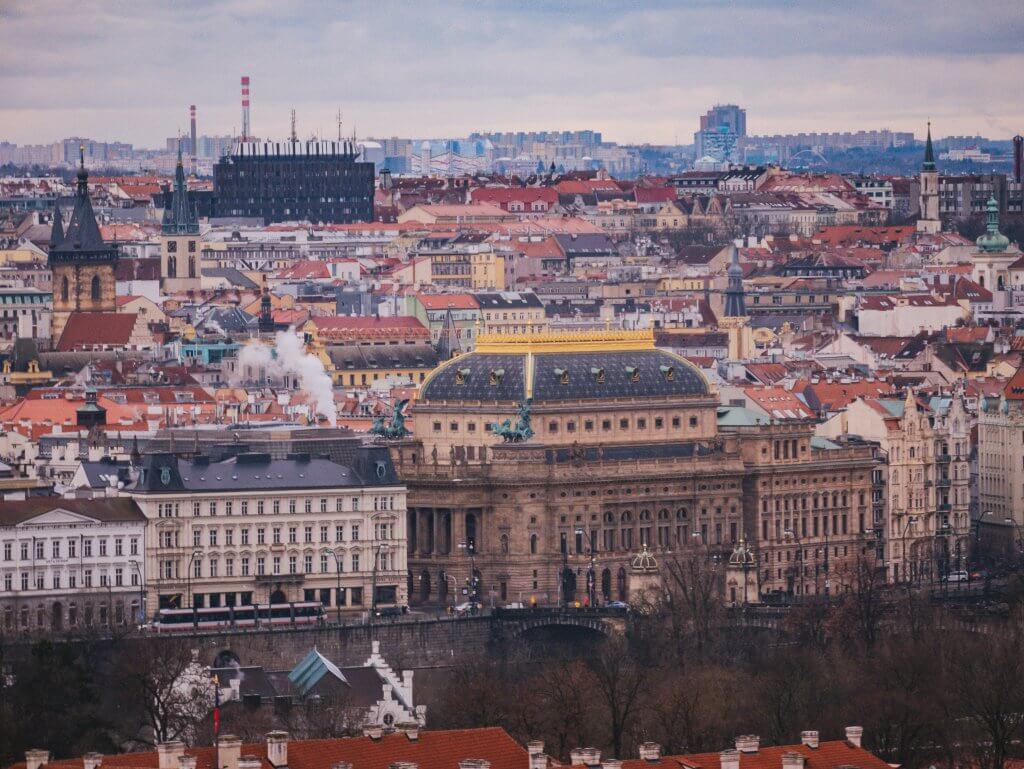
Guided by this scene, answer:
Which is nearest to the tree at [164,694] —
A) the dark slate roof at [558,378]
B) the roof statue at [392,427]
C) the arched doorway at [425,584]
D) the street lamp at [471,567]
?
the arched doorway at [425,584]

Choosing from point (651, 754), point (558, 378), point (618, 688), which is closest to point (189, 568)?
point (558, 378)

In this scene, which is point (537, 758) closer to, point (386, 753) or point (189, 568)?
point (386, 753)

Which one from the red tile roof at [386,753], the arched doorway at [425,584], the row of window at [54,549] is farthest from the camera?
the arched doorway at [425,584]

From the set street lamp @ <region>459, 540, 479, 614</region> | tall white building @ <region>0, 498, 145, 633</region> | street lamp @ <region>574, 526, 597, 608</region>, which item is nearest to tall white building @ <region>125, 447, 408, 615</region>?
tall white building @ <region>0, 498, 145, 633</region>

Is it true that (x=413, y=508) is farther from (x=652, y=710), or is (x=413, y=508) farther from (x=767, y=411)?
(x=652, y=710)

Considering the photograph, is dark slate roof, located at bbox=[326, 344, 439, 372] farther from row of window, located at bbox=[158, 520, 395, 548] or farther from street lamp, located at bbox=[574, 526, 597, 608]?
row of window, located at bbox=[158, 520, 395, 548]

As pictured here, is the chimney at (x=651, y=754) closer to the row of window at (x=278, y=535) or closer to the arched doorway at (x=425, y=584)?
the row of window at (x=278, y=535)
